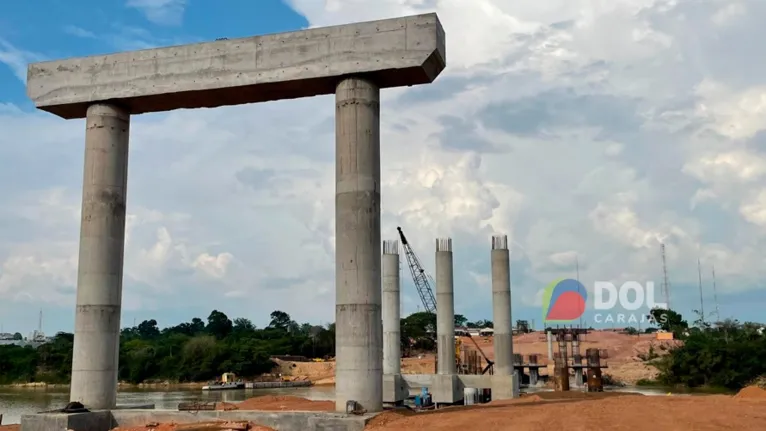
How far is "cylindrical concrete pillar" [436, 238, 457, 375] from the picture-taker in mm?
47906

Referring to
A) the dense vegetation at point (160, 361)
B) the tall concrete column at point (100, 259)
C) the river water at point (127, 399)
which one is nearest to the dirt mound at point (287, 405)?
the tall concrete column at point (100, 259)

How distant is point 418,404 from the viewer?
40.8 m

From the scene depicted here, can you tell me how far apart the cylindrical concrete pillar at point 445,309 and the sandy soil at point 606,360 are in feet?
156

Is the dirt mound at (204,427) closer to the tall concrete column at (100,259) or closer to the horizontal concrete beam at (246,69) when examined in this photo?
the tall concrete column at (100,259)

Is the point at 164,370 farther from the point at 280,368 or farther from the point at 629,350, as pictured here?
the point at 629,350

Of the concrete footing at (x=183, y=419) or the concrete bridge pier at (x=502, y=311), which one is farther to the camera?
the concrete bridge pier at (x=502, y=311)

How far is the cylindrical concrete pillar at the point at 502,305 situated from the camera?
45562 mm

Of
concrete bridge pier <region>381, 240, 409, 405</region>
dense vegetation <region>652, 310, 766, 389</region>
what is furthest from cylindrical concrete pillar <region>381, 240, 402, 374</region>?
dense vegetation <region>652, 310, 766, 389</region>

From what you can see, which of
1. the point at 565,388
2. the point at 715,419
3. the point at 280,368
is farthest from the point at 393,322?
the point at 280,368

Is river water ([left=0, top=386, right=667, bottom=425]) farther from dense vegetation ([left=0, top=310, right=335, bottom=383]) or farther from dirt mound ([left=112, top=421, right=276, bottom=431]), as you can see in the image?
dirt mound ([left=112, top=421, right=276, bottom=431])

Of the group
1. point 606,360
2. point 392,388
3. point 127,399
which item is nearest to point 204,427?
point 392,388

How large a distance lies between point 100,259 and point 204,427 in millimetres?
6546

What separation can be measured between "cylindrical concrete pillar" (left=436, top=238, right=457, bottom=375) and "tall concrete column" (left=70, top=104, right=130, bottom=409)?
28322 mm

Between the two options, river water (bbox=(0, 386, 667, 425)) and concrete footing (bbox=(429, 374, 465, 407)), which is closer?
concrete footing (bbox=(429, 374, 465, 407))
